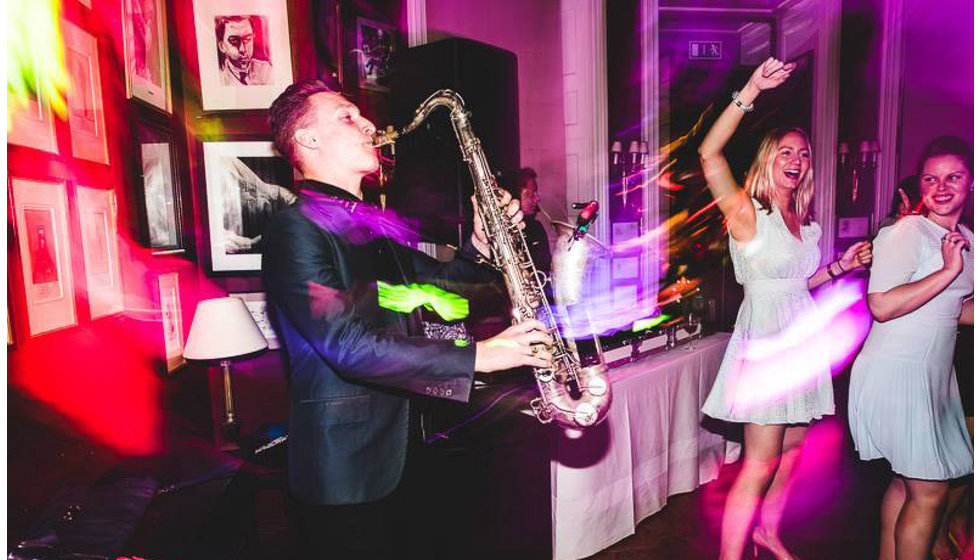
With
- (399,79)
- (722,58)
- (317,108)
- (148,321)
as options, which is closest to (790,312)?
(317,108)

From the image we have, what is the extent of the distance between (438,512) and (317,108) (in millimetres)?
1589

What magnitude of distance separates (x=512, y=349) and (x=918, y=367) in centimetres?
196

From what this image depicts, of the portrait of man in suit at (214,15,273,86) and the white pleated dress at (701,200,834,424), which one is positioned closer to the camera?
the white pleated dress at (701,200,834,424)

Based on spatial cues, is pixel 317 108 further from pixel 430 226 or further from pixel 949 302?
pixel 949 302

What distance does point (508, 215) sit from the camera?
2.04m

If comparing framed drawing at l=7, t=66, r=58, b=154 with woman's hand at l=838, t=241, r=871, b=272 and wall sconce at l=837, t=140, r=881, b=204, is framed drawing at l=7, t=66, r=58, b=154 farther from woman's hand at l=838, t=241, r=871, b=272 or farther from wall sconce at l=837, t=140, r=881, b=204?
wall sconce at l=837, t=140, r=881, b=204

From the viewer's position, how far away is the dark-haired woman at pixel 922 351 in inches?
88.9

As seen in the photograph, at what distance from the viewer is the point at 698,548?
2.98 metres

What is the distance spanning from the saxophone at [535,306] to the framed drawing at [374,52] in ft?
5.07

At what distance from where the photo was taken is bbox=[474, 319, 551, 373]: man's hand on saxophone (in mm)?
1444

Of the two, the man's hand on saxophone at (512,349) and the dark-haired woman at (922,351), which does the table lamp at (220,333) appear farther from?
the dark-haired woman at (922,351)

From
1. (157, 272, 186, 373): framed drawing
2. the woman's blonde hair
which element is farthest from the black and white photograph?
the woman's blonde hair

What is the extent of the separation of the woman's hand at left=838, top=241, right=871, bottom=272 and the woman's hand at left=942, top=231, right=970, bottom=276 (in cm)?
49

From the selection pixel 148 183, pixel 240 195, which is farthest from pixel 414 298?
pixel 240 195
